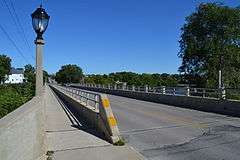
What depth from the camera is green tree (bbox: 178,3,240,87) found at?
5706 cm

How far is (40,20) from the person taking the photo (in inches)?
492

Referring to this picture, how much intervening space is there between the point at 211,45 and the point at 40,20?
160 feet

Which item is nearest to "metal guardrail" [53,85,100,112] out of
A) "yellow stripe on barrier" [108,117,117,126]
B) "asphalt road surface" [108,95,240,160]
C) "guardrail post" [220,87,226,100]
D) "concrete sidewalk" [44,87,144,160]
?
"asphalt road surface" [108,95,240,160]

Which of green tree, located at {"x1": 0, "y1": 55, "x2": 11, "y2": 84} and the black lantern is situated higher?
green tree, located at {"x1": 0, "y1": 55, "x2": 11, "y2": 84}

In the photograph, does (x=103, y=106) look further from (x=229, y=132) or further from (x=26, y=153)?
(x=26, y=153)

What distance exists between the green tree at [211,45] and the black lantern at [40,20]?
148 ft

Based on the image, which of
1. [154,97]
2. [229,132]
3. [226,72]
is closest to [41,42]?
[229,132]

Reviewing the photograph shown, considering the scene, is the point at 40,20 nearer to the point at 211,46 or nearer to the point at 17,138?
the point at 17,138

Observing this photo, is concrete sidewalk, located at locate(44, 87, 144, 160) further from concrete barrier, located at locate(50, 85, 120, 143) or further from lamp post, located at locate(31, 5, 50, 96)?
lamp post, located at locate(31, 5, 50, 96)

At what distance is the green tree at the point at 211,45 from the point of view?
187ft

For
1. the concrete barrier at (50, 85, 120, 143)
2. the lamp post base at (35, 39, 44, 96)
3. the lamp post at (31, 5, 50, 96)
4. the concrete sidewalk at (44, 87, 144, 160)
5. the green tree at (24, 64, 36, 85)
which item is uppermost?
the green tree at (24, 64, 36, 85)

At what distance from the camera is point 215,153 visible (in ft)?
34.3

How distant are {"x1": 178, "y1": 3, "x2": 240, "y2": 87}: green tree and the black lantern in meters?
45.2

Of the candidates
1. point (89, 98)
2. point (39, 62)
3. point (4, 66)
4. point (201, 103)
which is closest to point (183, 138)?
point (39, 62)
